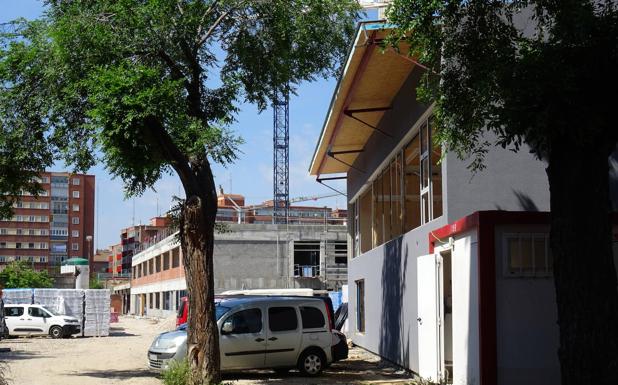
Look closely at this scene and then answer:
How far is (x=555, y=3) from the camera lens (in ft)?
32.2

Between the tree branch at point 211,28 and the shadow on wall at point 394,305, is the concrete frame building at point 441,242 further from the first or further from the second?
the tree branch at point 211,28

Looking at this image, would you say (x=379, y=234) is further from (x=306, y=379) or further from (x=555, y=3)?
(x=555, y=3)

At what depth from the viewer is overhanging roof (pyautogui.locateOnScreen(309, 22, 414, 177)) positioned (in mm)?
14930

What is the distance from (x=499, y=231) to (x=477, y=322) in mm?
1394

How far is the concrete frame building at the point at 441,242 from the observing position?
12.2 meters

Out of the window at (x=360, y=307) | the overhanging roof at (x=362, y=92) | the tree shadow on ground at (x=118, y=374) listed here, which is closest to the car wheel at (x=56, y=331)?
the window at (x=360, y=307)

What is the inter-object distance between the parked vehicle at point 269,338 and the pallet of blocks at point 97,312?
2400cm

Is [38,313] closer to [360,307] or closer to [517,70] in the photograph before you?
[360,307]

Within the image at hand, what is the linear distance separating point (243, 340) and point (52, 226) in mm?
151363

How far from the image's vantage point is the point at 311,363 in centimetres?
1827

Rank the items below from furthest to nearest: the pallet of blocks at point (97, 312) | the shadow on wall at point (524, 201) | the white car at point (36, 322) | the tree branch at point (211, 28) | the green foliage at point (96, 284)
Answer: the green foliage at point (96, 284)
the pallet of blocks at point (97, 312)
the white car at point (36, 322)
the tree branch at point (211, 28)
the shadow on wall at point (524, 201)

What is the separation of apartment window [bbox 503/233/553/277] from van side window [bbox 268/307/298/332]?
7053 millimetres

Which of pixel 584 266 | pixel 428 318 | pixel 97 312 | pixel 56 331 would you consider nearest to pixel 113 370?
pixel 428 318

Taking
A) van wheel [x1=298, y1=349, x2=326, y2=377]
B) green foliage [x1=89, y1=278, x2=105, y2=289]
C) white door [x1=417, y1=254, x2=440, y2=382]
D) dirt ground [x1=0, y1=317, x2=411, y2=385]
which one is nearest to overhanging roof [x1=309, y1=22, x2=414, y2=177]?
white door [x1=417, y1=254, x2=440, y2=382]
